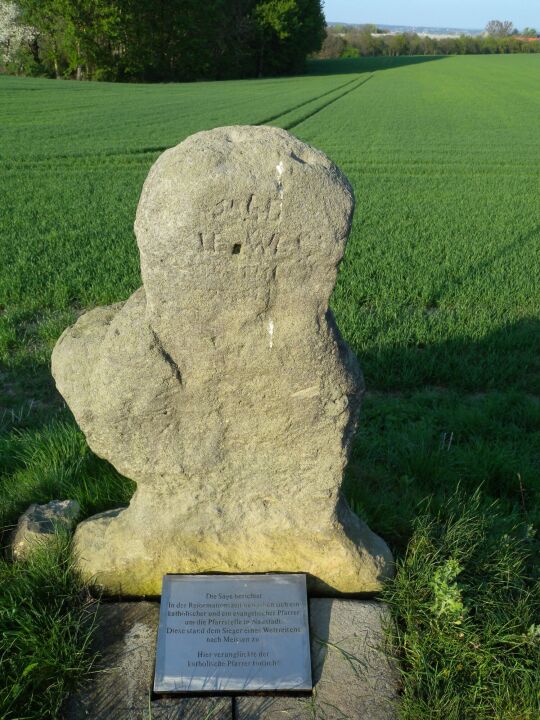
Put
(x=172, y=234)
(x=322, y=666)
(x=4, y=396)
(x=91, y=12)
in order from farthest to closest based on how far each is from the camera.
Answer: (x=91, y=12) → (x=4, y=396) → (x=322, y=666) → (x=172, y=234)

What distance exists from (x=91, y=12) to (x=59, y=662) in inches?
2089

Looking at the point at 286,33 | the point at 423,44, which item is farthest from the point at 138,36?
the point at 423,44

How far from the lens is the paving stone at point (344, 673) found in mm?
2498

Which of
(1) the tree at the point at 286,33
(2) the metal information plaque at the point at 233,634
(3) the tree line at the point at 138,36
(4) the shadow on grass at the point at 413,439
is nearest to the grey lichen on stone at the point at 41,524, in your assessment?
(4) the shadow on grass at the point at 413,439

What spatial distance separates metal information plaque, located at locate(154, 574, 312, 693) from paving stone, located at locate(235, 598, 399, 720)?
0.22 feet

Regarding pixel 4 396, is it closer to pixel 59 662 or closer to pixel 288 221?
pixel 59 662

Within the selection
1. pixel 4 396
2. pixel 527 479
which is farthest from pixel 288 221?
pixel 4 396

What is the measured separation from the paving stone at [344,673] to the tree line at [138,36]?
51664mm

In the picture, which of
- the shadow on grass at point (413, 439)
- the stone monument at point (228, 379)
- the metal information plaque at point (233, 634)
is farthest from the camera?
the shadow on grass at point (413, 439)

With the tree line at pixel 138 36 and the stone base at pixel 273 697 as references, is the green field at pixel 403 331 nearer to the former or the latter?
the stone base at pixel 273 697

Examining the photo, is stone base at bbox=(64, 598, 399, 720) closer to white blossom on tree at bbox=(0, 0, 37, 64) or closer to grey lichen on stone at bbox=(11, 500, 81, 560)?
grey lichen on stone at bbox=(11, 500, 81, 560)

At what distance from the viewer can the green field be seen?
3.32 m

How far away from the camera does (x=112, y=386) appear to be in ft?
8.71

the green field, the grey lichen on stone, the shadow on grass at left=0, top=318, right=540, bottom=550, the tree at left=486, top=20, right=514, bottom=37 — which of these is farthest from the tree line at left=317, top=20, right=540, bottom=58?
the grey lichen on stone
